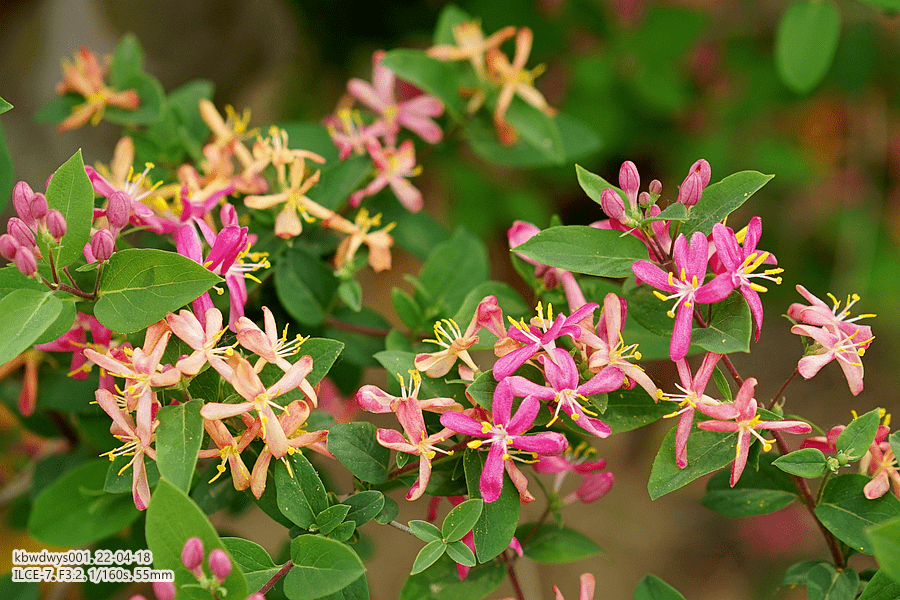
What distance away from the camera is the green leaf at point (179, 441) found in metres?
0.62

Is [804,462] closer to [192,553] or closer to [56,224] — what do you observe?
[192,553]

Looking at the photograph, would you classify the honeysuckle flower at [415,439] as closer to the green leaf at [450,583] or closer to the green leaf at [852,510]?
the green leaf at [450,583]

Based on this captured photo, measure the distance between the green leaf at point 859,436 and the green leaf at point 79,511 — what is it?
0.94m

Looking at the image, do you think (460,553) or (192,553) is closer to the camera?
(192,553)

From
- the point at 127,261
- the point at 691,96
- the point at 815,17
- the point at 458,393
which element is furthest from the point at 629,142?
the point at 127,261

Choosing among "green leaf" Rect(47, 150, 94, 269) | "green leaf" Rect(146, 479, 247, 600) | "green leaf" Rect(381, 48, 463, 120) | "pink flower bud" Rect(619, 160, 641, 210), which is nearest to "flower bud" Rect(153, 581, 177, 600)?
"green leaf" Rect(146, 479, 247, 600)

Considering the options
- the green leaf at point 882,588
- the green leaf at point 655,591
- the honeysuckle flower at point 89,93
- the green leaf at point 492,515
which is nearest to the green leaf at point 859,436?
the green leaf at point 882,588

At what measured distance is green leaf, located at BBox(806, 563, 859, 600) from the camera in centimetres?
75

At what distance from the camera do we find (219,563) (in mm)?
594

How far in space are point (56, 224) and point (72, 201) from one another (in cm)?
4

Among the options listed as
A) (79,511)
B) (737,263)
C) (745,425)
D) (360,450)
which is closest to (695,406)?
(745,425)

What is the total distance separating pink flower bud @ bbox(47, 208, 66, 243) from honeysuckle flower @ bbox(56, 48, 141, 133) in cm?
52

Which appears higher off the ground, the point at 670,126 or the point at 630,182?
the point at 630,182

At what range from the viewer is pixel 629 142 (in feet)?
7.27
